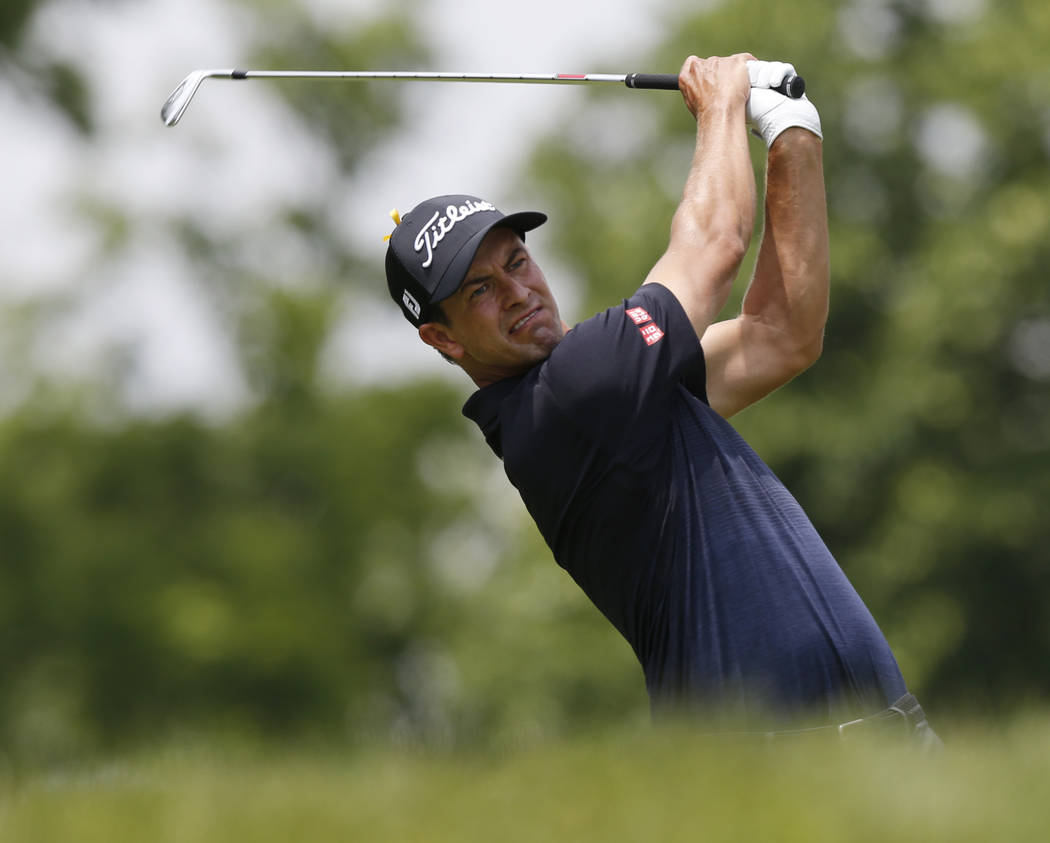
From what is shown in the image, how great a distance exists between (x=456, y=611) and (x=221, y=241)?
7.98 m

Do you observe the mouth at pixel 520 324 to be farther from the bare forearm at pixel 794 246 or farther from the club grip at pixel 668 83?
the club grip at pixel 668 83

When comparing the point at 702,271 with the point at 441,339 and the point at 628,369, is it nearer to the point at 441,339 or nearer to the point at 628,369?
the point at 628,369

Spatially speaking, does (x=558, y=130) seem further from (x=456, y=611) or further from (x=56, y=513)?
(x=56, y=513)

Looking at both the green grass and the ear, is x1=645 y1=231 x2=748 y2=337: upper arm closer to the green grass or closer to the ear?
the ear

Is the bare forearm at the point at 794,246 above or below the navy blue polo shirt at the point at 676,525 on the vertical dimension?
above

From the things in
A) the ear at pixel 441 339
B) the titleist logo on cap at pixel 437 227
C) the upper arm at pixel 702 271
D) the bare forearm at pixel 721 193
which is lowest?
the upper arm at pixel 702 271

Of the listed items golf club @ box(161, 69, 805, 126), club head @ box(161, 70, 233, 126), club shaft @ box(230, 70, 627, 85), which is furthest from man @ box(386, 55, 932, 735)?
club head @ box(161, 70, 233, 126)

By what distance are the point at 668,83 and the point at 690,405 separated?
1.49 meters

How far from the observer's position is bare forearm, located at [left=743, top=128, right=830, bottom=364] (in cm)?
461

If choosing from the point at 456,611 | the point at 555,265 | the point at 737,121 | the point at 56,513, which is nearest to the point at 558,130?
the point at 555,265

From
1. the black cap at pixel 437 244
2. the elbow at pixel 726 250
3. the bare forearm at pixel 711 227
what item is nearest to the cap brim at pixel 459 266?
the black cap at pixel 437 244

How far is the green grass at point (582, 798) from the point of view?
169cm

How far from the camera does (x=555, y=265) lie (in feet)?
85.6

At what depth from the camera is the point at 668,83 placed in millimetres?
5164
